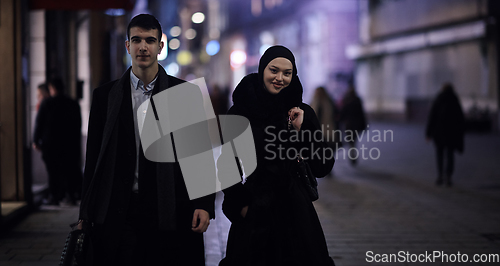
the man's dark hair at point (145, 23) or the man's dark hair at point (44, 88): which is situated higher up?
the man's dark hair at point (145, 23)

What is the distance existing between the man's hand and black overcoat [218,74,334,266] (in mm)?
351

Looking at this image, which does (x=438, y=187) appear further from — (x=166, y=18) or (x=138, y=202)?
(x=166, y=18)

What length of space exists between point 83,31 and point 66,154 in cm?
479

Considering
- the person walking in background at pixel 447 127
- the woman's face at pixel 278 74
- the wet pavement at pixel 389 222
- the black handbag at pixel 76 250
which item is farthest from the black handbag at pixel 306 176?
the person walking in background at pixel 447 127

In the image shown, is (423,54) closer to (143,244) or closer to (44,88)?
(44,88)

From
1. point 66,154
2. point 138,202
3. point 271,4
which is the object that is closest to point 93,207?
point 138,202

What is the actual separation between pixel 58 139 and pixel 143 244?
5.69 metres

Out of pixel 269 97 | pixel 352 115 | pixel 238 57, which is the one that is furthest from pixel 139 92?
pixel 238 57

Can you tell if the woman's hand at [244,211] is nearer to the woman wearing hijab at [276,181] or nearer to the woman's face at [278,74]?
the woman wearing hijab at [276,181]

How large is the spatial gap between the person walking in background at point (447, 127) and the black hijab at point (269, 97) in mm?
7590

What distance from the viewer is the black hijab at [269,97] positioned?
3.49 metres

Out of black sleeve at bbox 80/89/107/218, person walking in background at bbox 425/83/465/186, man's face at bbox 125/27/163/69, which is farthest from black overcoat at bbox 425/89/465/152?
black sleeve at bbox 80/89/107/218

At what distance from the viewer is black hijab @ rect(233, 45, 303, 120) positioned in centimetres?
349

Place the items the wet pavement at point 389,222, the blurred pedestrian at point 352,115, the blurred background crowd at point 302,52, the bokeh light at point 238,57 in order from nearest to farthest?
the wet pavement at point 389,222 < the blurred background crowd at point 302,52 < the blurred pedestrian at point 352,115 < the bokeh light at point 238,57
